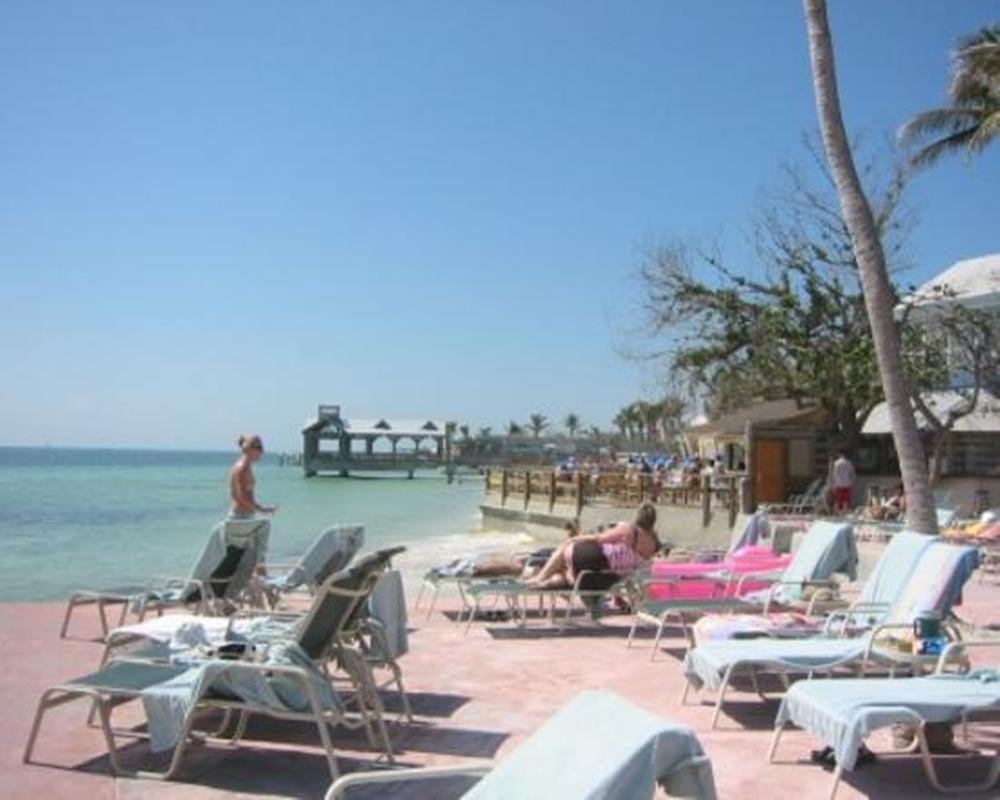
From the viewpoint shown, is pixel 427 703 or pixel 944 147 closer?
pixel 427 703

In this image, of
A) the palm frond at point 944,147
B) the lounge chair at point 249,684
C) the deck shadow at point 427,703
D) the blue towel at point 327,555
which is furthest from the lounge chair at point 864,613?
the palm frond at point 944,147

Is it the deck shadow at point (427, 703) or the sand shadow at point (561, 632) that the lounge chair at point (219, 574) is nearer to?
the deck shadow at point (427, 703)

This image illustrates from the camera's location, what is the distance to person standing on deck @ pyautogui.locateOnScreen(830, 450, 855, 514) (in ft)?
80.0

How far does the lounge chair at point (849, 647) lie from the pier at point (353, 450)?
94.2m

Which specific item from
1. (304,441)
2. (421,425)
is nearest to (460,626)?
(304,441)

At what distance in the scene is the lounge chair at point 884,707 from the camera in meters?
4.65

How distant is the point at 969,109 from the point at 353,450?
277 ft

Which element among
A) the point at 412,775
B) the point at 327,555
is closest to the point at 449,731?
the point at 412,775

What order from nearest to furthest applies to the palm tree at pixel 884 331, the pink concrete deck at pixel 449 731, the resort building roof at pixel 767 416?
1. the pink concrete deck at pixel 449 731
2. the palm tree at pixel 884 331
3. the resort building roof at pixel 767 416

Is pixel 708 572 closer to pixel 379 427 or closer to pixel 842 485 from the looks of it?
pixel 842 485

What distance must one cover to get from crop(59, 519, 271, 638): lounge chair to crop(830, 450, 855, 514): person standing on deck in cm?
1795

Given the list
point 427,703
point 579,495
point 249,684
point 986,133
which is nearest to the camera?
point 249,684

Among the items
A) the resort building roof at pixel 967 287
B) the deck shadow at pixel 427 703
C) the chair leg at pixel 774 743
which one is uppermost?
the resort building roof at pixel 967 287

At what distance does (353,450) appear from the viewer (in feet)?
348
